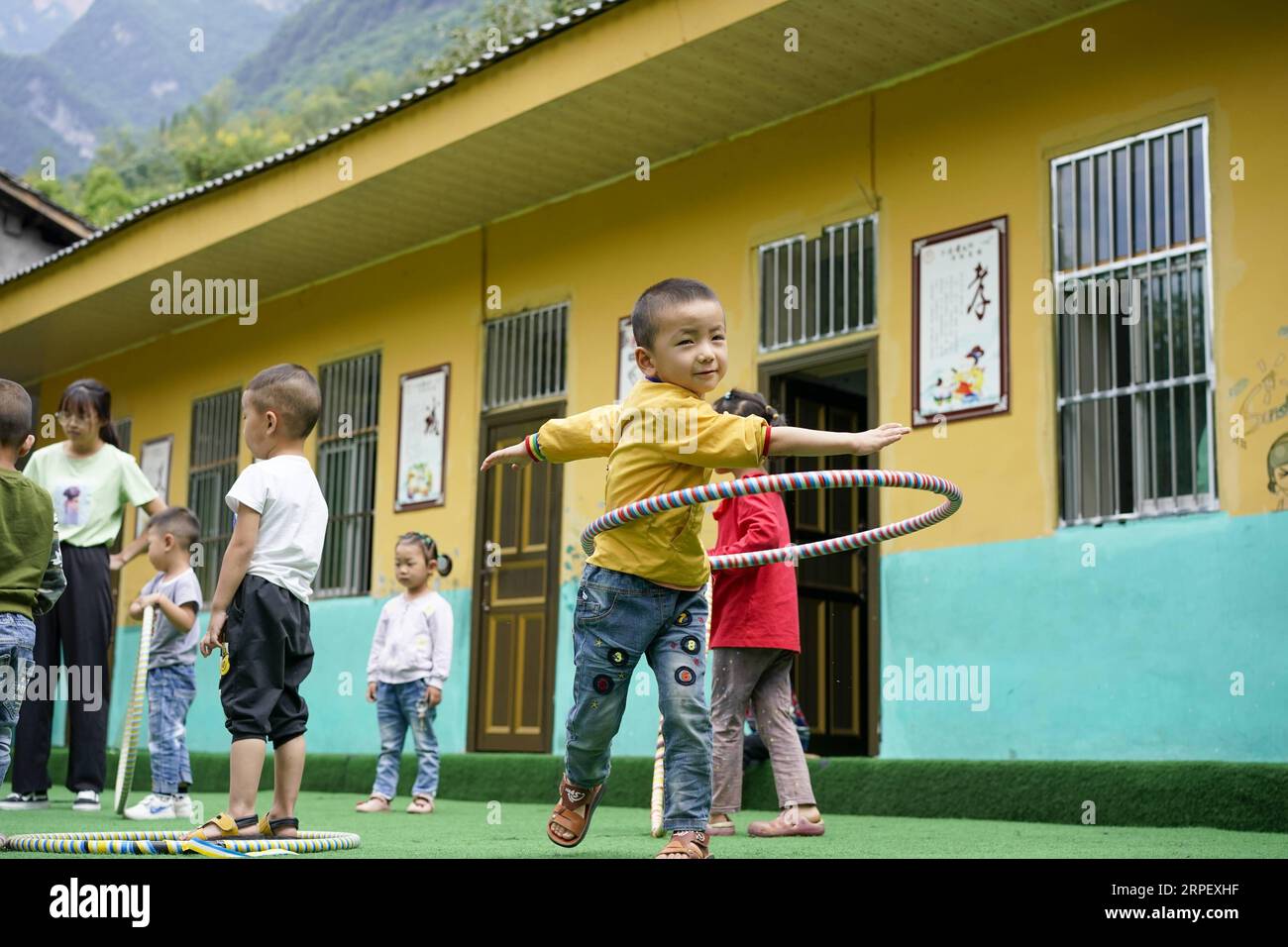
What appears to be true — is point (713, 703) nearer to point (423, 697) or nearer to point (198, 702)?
point (423, 697)

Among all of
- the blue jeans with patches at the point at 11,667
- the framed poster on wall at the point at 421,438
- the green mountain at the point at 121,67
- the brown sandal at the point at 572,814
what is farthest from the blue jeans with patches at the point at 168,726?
the green mountain at the point at 121,67

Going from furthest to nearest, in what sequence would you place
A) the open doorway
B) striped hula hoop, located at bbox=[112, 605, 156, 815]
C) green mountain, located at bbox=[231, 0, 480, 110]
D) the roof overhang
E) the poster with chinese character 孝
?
1. green mountain, located at bbox=[231, 0, 480, 110]
2. the open doorway
3. the roof overhang
4. the poster with chinese character 孝
5. striped hula hoop, located at bbox=[112, 605, 156, 815]

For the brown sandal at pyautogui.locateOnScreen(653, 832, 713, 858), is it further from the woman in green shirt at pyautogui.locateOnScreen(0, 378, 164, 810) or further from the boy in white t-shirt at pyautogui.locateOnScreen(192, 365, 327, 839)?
the woman in green shirt at pyautogui.locateOnScreen(0, 378, 164, 810)

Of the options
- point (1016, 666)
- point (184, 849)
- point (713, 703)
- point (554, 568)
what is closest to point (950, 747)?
point (1016, 666)

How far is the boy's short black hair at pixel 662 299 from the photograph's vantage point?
3.91 metres

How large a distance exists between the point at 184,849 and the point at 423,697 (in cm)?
405

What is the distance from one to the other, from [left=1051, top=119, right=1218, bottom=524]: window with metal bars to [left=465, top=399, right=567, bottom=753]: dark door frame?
3995 mm

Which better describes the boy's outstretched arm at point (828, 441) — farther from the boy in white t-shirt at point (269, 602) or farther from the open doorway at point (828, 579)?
the open doorway at point (828, 579)

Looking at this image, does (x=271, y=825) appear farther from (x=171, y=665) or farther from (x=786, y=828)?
(x=171, y=665)

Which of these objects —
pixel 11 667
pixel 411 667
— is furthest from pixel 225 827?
pixel 411 667

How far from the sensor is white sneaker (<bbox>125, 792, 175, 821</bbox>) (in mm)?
6172

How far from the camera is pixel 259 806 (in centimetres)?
791

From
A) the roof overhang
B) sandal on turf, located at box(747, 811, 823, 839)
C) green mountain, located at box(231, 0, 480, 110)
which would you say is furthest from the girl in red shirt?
green mountain, located at box(231, 0, 480, 110)

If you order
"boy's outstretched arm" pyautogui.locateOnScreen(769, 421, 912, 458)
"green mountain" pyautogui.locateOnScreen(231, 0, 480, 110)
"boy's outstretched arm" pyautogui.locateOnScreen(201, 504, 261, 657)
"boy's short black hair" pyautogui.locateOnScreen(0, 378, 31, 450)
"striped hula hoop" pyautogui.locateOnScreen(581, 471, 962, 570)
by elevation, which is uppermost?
"green mountain" pyautogui.locateOnScreen(231, 0, 480, 110)
